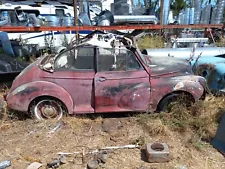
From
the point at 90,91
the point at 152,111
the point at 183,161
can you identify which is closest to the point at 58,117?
the point at 90,91

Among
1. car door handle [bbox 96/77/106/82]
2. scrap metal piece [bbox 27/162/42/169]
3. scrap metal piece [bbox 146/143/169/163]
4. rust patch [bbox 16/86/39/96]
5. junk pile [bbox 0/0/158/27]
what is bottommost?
scrap metal piece [bbox 27/162/42/169]

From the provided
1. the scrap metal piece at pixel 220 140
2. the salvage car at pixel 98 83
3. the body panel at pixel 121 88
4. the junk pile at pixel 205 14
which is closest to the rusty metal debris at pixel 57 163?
the salvage car at pixel 98 83

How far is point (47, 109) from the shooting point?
4477 millimetres

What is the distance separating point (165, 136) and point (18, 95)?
2.63 m

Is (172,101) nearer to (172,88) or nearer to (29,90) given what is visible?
(172,88)

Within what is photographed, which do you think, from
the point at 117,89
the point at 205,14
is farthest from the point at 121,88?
the point at 205,14

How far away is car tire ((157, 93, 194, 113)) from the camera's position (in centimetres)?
448

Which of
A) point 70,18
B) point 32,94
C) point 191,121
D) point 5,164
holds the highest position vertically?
point 70,18

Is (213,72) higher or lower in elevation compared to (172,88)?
higher

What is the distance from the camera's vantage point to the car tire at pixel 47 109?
441 cm

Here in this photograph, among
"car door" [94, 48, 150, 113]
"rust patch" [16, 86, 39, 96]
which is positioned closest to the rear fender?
"car door" [94, 48, 150, 113]

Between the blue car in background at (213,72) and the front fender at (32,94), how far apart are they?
9.67ft

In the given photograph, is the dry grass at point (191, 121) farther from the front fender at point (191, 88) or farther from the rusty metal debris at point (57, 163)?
the rusty metal debris at point (57, 163)

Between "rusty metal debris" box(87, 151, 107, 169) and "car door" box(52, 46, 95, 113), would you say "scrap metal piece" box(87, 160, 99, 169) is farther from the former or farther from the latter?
"car door" box(52, 46, 95, 113)
